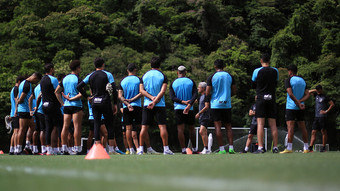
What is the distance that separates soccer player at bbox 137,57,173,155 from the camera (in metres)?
11.4

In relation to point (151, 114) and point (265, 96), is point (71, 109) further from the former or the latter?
point (265, 96)

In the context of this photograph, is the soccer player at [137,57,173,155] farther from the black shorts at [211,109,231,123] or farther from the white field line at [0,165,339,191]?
the white field line at [0,165,339,191]

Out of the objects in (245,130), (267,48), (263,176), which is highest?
(267,48)

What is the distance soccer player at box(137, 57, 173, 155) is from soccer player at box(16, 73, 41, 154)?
123 inches

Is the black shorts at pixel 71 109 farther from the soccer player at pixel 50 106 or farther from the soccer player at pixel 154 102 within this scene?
the soccer player at pixel 154 102

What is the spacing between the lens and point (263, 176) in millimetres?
4484

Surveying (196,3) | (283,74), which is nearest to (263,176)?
(283,74)

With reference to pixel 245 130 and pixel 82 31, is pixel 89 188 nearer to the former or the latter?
pixel 245 130

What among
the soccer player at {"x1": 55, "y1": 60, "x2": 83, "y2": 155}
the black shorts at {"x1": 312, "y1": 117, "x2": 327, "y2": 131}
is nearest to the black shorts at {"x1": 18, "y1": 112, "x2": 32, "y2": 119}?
the soccer player at {"x1": 55, "y1": 60, "x2": 83, "y2": 155}

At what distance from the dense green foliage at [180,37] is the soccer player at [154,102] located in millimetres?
33504

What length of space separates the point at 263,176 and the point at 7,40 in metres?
54.6

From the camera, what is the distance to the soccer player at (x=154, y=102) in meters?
11.4

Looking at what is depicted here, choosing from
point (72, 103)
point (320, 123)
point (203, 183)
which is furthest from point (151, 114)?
point (203, 183)

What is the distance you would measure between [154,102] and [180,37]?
4734 centimetres
